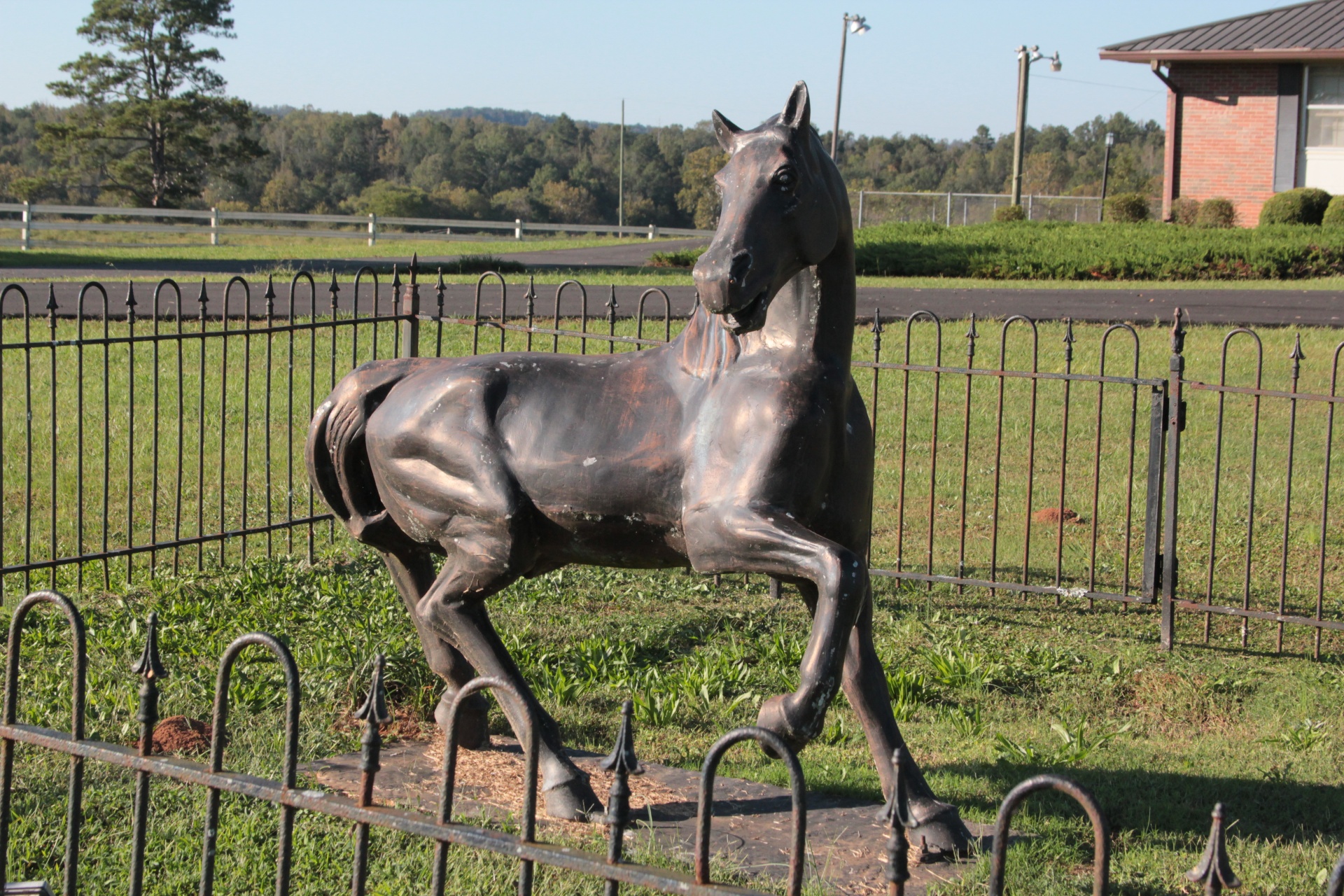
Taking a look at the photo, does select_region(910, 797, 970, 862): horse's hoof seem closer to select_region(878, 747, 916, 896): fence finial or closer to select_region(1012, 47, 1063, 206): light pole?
select_region(878, 747, 916, 896): fence finial

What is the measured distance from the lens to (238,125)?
40.0 m

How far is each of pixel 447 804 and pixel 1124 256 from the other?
21128 mm

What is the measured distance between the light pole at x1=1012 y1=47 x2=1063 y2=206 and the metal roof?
3575 millimetres

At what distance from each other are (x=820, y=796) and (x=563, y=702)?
144 centimetres

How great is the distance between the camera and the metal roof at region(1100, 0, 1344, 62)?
1125 inches

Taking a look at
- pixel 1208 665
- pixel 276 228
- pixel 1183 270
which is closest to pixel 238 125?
pixel 276 228

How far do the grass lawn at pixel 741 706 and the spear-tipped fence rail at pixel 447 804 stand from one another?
41.1 inches

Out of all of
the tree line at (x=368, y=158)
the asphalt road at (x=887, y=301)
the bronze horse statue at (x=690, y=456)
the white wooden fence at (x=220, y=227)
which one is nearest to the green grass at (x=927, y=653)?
the bronze horse statue at (x=690, y=456)

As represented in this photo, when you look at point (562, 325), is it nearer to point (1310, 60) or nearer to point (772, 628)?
point (772, 628)

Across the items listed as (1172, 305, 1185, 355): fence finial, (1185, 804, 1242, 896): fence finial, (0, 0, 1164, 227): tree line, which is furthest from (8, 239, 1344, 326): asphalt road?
(0, 0, 1164, 227): tree line

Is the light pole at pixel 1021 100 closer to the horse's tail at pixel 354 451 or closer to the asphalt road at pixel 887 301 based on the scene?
the asphalt road at pixel 887 301

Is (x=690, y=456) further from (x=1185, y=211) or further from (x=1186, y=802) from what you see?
(x=1185, y=211)

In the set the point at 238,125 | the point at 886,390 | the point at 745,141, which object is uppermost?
the point at 238,125

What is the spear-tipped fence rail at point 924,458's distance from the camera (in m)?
6.93
